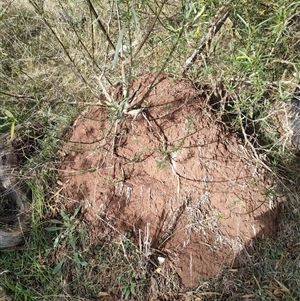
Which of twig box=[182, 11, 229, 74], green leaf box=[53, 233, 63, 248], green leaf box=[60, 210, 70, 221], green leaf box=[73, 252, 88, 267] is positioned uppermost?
twig box=[182, 11, 229, 74]

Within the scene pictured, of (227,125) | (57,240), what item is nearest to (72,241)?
(57,240)

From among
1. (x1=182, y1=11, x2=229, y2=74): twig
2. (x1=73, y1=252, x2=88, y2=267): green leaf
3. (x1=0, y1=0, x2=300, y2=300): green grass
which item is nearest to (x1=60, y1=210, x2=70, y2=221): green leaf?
(x1=0, y1=0, x2=300, y2=300): green grass

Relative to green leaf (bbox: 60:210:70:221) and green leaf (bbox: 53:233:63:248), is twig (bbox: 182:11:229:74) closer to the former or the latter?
green leaf (bbox: 60:210:70:221)

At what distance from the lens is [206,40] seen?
2217mm

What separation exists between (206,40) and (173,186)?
0.84m

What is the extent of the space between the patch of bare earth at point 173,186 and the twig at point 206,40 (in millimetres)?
169

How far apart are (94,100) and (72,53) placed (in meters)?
0.53

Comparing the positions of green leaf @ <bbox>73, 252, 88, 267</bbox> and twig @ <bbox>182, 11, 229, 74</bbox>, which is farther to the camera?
green leaf @ <bbox>73, 252, 88, 267</bbox>

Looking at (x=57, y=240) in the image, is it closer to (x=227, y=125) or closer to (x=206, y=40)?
(x=227, y=125)

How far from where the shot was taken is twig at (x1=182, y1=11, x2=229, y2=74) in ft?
6.91

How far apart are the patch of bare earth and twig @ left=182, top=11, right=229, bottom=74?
6.7 inches

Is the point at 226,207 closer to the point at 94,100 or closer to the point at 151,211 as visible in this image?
the point at 151,211

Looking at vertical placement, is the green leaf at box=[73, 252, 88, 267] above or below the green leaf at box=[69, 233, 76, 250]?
below

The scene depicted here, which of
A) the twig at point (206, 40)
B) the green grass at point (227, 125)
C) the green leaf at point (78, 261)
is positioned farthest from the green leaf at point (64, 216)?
the twig at point (206, 40)
